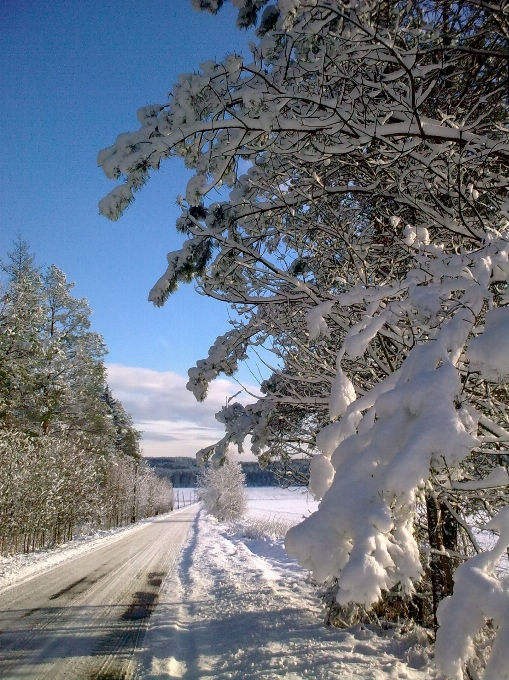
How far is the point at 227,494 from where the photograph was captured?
43.0 metres

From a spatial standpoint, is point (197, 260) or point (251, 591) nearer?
point (197, 260)

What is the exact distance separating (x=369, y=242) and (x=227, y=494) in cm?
4187

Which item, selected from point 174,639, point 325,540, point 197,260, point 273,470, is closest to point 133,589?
point 174,639

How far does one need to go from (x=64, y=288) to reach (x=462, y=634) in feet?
78.4

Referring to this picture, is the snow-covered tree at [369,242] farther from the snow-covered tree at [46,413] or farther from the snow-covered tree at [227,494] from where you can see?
the snow-covered tree at [227,494]

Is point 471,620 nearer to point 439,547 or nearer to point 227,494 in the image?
point 439,547

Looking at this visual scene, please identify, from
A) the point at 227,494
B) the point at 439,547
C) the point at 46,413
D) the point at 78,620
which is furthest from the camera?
the point at 227,494

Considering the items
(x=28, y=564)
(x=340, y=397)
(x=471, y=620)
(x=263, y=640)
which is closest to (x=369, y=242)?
(x=340, y=397)

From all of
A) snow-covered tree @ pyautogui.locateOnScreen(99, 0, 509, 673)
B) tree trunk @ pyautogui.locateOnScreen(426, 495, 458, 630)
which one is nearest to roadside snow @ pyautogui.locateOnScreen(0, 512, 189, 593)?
snow-covered tree @ pyautogui.locateOnScreen(99, 0, 509, 673)

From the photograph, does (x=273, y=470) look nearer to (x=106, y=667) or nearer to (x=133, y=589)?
(x=106, y=667)

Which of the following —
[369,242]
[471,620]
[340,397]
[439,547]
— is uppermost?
[369,242]

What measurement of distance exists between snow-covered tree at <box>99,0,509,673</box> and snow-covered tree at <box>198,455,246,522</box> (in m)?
39.3

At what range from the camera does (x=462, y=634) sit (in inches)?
57.2

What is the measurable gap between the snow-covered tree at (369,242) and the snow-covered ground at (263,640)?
1.39 m
